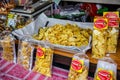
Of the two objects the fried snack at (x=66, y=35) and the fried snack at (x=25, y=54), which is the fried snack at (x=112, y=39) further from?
the fried snack at (x=25, y=54)

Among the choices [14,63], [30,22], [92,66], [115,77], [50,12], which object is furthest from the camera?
[50,12]

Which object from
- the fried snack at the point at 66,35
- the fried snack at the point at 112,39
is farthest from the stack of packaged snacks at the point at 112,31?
the fried snack at the point at 66,35

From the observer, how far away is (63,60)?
1.12 metres

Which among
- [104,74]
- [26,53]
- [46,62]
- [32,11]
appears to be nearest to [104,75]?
[104,74]

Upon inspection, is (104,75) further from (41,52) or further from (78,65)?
(41,52)

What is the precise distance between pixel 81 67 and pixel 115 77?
0.16 metres

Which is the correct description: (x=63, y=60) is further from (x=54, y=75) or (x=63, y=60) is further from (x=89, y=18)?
(x=89, y=18)

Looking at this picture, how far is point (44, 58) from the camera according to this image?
3.56ft

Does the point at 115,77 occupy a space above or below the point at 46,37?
below

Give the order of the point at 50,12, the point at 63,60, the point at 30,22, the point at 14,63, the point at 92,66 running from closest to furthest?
the point at 92,66, the point at 63,60, the point at 14,63, the point at 30,22, the point at 50,12

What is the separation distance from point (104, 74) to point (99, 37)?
195 mm

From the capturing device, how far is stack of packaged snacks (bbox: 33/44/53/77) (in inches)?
42.3

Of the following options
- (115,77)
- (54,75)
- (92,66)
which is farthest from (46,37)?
(115,77)

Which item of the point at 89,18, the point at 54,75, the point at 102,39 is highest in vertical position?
the point at 89,18
